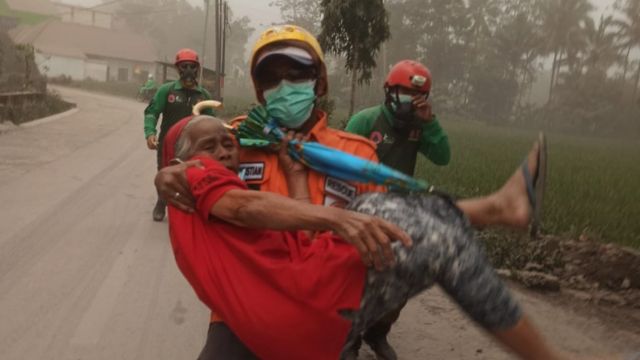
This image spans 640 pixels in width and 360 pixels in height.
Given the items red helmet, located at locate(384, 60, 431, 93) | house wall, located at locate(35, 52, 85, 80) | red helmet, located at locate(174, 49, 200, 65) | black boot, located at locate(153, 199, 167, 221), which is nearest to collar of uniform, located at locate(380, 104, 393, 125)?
red helmet, located at locate(384, 60, 431, 93)

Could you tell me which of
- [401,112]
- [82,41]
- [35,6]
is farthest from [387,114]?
[35,6]

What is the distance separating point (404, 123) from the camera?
3.93 m

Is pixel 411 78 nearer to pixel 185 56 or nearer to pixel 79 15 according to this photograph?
pixel 185 56

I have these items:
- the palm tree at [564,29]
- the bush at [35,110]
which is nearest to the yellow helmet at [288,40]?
the bush at [35,110]

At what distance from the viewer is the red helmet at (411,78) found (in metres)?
3.84

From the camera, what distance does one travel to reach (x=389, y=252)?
155 centimetres

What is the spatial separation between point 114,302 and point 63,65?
172 feet

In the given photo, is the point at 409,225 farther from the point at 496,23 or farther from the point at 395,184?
the point at 496,23

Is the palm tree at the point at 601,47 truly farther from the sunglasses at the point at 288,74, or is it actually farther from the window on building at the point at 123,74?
the sunglasses at the point at 288,74

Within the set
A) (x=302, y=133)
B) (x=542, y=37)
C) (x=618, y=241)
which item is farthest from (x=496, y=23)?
(x=302, y=133)

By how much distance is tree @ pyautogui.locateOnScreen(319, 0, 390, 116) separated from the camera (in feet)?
38.1

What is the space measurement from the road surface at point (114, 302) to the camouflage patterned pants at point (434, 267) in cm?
222

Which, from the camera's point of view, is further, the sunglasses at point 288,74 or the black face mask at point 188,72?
the black face mask at point 188,72

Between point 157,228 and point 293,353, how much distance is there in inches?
207
